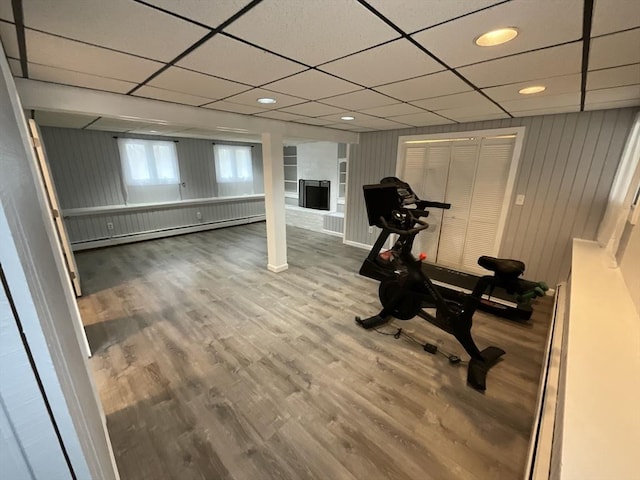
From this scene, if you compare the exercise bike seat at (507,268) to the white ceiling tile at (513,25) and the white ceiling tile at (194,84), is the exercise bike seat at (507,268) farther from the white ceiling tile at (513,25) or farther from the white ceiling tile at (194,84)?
the white ceiling tile at (194,84)

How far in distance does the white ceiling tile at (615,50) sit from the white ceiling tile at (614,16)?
81 mm

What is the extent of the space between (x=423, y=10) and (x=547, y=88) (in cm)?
169

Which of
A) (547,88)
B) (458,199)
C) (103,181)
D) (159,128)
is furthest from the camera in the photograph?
(103,181)

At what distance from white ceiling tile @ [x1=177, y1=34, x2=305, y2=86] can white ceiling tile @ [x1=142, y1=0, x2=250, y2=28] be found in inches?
7.2

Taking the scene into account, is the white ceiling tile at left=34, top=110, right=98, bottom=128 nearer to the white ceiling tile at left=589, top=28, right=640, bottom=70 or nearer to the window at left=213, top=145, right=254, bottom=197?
the window at left=213, top=145, right=254, bottom=197

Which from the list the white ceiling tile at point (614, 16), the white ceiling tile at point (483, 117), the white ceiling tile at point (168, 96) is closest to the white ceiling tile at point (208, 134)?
the white ceiling tile at point (168, 96)

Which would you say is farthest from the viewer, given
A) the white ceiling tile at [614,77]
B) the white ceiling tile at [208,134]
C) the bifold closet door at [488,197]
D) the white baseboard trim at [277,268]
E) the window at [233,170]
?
the window at [233,170]

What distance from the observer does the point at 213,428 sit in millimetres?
1681

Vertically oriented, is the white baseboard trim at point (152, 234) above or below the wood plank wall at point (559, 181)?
below

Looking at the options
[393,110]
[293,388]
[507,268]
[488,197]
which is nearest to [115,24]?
[293,388]

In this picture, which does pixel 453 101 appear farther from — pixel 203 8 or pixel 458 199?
pixel 203 8

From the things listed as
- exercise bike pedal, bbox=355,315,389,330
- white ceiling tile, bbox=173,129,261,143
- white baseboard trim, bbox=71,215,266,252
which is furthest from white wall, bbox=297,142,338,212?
exercise bike pedal, bbox=355,315,389,330

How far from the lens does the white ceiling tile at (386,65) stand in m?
1.41

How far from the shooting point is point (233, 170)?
718 centimetres
